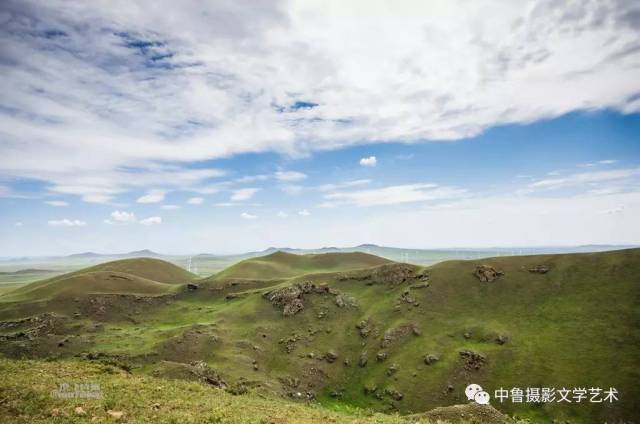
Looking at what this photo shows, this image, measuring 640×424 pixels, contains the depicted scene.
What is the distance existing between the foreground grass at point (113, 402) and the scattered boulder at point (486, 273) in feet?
281

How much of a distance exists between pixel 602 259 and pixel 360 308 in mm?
68343

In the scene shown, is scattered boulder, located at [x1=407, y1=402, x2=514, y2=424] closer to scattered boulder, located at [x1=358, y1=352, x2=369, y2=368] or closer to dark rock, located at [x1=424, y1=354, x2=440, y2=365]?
dark rock, located at [x1=424, y1=354, x2=440, y2=365]

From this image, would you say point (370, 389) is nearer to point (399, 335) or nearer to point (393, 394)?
point (393, 394)

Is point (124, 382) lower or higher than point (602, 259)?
lower

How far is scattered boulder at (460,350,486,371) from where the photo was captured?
77050mm

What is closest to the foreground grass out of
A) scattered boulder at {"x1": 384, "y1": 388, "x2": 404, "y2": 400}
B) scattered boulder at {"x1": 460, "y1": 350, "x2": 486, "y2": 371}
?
scattered boulder at {"x1": 384, "y1": 388, "x2": 404, "y2": 400}

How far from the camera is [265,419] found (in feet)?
91.0

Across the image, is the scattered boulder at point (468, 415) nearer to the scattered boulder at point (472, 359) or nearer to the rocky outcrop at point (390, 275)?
the scattered boulder at point (472, 359)

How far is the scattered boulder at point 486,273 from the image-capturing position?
107812mm

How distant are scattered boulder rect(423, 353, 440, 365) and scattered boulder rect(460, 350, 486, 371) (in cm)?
542

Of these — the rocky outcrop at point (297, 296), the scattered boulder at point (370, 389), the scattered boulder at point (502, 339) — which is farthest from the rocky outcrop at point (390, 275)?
the scattered boulder at point (370, 389)

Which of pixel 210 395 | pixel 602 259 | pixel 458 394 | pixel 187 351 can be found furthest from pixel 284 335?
pixel 602 259

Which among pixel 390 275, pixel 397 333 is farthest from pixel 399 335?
pixel 390 275

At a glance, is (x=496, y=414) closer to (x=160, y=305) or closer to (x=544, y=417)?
(x=544, y=417)
